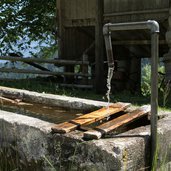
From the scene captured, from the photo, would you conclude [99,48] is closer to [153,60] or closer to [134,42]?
[134,42]

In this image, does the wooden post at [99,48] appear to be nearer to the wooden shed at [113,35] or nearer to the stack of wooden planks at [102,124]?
the wooden shed at [113,35]

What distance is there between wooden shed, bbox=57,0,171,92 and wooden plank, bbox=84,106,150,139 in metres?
5.09

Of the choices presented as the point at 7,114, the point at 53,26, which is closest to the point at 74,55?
the point at 53,26

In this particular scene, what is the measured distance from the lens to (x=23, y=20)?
46.3ft

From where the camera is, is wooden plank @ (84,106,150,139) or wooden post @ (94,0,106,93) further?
wooden post @ (94,0,106,93)

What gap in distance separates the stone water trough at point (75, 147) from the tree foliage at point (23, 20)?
10.4 meters

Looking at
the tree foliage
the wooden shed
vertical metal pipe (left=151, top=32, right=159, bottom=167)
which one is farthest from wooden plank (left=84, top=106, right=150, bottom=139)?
the tree foliage

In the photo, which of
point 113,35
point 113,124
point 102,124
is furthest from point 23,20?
point 113,124

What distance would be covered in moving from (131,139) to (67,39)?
8875 mm

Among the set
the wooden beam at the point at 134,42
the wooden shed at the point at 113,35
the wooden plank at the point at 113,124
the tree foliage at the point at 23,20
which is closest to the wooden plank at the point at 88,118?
the wooden plank at the point at 113,124

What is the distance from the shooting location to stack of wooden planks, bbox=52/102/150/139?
10.3ft

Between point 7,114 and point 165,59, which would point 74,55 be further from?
point 7,114

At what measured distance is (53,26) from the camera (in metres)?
14.3

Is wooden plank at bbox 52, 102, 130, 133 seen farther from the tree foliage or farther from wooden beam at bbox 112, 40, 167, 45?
the tree foliage
